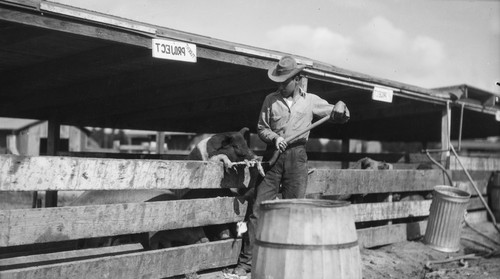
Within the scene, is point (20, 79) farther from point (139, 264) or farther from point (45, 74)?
point (139, 264)

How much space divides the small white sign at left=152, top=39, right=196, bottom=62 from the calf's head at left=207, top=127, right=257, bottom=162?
1.14m

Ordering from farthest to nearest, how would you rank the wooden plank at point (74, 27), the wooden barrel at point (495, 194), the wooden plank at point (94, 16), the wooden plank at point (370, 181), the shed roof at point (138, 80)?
the wooden barrel at point (495, 194)
the wooden plank at point (370, 181)
the shed roof at point (138, 80)
the wooden plank at point (94, 16)
the wooden plank at point (74, 27)

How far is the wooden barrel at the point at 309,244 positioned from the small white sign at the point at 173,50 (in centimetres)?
207

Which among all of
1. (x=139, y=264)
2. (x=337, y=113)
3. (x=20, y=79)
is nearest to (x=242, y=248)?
(x=139, y=264)

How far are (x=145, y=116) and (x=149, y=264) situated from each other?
6.03m

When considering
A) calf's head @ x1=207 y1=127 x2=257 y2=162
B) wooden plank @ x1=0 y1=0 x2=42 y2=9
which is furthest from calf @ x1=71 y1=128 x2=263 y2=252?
wooden plank @ x1=0 y1=0 x2=42 y2=9

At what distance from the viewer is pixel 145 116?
10.4m

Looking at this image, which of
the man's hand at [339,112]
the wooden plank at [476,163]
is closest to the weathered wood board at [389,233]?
the wooden plank at [476,163]

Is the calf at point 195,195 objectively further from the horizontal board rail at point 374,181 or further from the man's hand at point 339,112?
the horizontal board rail at point 374,181

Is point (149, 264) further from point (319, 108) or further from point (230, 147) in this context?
point (319, 108)

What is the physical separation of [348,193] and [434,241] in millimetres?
1915

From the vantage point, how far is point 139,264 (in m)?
4.65

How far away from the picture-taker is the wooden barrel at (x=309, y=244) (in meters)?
3.49

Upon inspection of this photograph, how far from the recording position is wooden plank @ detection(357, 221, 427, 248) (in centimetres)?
727
